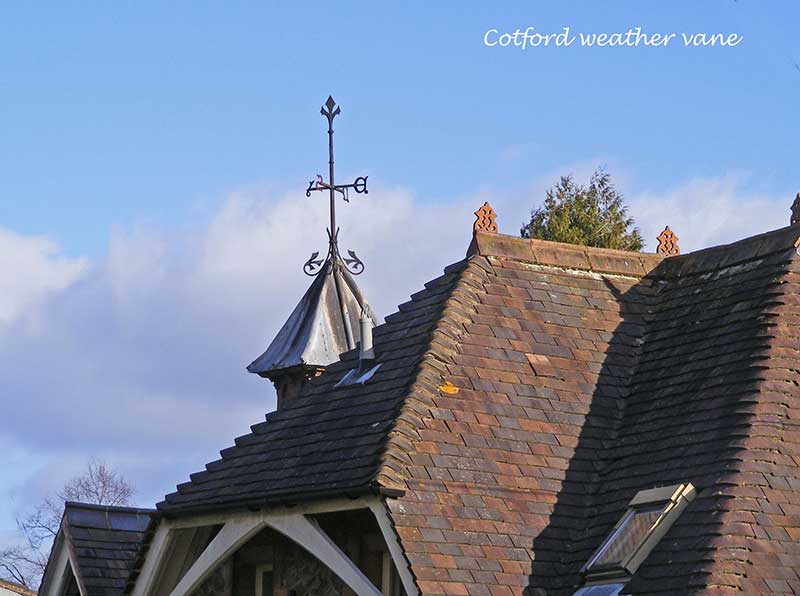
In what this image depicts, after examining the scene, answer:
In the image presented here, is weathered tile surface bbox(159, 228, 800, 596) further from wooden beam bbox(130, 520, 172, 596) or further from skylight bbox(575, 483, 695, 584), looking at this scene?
wooden beam bbox(130, 520, 172, 596)

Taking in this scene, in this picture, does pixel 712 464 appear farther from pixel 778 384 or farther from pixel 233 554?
pixel 233 554

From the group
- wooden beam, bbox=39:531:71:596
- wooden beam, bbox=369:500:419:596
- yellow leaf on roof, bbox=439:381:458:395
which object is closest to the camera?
wooden beam, bbox=369:500:419:596

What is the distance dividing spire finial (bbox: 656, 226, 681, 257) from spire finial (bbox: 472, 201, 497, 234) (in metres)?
2.24

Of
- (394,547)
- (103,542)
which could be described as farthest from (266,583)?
(103,542)

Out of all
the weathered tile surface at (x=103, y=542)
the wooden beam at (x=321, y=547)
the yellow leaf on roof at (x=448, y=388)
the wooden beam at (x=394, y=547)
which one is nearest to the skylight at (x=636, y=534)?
the wooden beam at (x=394, y=547)

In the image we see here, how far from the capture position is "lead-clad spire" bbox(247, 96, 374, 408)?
23406 millimetres

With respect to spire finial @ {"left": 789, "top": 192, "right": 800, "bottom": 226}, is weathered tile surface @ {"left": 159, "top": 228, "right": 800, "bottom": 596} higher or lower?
lower

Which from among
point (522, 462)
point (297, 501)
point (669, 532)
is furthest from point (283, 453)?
point (669, 532)

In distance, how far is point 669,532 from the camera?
15906mm

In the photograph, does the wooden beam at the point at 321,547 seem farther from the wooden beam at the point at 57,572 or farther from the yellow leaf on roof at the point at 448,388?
the wooden beam at the point at 57,572

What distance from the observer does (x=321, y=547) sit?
17.0 metres

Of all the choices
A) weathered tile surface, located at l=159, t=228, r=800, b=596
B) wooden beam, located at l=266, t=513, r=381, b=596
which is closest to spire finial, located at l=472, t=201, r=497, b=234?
weathered tile surface, located at l=159, t=228, r=800, b=596

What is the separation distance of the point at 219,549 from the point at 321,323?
6233 millimetres

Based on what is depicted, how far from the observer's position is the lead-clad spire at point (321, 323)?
76.8ft
